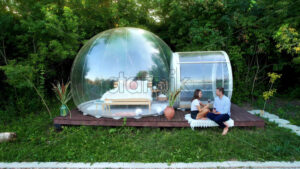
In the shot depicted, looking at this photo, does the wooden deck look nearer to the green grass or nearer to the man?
the man

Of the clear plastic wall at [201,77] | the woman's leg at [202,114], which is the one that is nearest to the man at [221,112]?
the woman's leg at [202,114]

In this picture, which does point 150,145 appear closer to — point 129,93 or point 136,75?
point 129,93

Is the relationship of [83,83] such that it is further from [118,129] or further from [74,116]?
[118,129]

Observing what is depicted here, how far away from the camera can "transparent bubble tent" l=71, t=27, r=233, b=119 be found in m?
5.38

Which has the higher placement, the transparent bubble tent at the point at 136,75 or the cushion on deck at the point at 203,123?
the transparent bubble tent at the point at 136,75

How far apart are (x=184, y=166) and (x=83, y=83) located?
3864mm

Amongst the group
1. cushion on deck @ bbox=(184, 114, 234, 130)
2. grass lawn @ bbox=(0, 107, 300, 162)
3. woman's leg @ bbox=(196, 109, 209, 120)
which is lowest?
grass lawn @ bbox=(0, 107, 300, 162)

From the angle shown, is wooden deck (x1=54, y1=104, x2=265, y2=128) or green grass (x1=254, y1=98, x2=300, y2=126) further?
green grass (x1=254, y1=98, x2=300, y2=126)

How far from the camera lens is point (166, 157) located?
12.3ft

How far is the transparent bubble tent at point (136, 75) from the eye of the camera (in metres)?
5.38

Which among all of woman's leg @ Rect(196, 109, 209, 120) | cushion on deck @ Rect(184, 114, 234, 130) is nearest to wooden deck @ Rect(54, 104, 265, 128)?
cushion on deck @ Rect(184, 114, 234, 130)

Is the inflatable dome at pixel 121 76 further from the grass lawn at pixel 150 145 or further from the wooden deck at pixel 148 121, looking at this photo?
the grass lawn at pixel 150 145

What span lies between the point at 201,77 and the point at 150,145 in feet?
9.68

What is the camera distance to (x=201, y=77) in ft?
19.5
